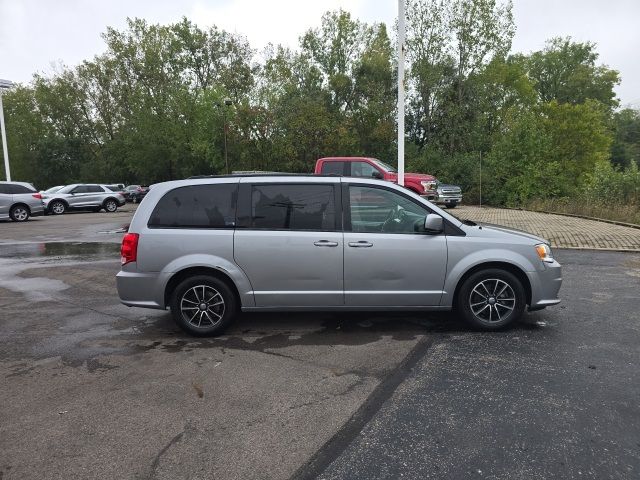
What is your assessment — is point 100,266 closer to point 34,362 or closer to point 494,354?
point 34,362

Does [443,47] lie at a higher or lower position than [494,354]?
higher

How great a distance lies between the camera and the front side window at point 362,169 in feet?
55.5

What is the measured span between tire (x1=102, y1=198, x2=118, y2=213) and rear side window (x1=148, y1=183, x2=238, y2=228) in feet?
85.2

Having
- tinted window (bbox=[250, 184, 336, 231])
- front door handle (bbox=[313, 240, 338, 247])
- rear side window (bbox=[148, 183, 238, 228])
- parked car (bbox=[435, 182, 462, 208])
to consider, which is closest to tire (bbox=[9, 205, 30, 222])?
parked car (bbox=[435, 182, 462, 208])

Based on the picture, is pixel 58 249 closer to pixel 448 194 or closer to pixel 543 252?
pixel 543 252

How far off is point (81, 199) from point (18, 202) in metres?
6.71

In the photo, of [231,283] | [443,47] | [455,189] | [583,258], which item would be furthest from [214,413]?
[443,47]

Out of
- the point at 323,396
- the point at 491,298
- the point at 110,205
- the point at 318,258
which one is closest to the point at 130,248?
the point at 318,258

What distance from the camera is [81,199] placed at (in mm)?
28047

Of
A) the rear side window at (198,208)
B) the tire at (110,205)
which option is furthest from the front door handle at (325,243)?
the tire at (110,205)

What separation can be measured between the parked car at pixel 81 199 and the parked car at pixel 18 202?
5.33m

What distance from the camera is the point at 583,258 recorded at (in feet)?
32.4

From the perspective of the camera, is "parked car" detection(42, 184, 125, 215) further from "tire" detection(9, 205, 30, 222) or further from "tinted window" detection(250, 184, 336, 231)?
Answer: "tinted window" detection(250, 184, 336, 231)

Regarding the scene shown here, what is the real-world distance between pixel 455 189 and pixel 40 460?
22.5m
